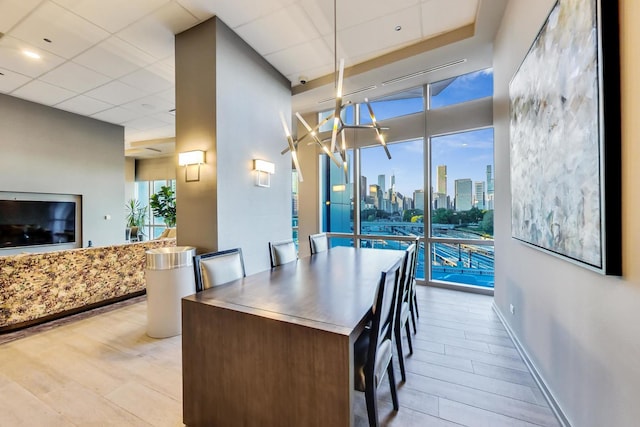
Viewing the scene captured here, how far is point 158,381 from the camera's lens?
Answer: 212cm

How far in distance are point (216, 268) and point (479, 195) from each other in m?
4.18

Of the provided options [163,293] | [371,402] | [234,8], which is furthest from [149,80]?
[371,402]

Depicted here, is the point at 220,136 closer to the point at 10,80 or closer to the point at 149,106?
the point at 149,106

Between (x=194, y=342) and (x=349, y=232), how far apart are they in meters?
4.31

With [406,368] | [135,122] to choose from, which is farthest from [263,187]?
[135,122]

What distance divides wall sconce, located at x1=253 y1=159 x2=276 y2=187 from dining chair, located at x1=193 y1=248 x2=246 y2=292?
63.5 inches

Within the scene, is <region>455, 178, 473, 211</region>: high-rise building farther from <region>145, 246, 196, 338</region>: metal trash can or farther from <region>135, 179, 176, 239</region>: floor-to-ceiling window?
<region>135, 179, 176, 239</region>: floor-to-ceiling window

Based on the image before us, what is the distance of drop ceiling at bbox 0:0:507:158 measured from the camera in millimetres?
2902

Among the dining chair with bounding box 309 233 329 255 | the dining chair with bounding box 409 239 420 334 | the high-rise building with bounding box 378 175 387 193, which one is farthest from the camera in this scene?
the high-rise building with bounding box 378 175 387 193

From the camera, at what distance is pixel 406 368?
2283mm

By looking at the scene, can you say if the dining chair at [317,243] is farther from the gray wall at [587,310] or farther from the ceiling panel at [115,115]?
the ceiling panel at [115,115]

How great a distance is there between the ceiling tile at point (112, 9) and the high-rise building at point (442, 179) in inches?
174

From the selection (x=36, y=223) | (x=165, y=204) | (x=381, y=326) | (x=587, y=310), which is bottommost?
(x=381, y=326)

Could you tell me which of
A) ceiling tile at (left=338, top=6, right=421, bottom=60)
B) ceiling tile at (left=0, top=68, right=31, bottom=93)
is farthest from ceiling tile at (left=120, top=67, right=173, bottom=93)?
ceiling tile at (left=338, top=6, right=421, bottom=60)
